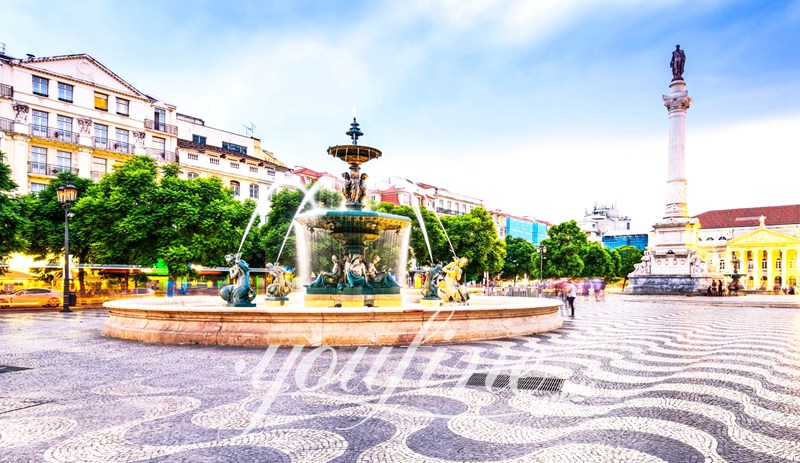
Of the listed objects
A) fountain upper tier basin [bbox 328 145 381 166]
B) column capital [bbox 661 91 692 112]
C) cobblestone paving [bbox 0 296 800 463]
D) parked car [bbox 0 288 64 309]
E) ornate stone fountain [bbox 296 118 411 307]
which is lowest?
parked car [bbox 0 288 64 309]

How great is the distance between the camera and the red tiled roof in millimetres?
108812

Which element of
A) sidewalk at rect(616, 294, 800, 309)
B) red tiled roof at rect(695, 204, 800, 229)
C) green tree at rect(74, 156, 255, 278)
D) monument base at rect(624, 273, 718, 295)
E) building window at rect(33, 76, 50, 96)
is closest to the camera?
green tree at rect(74, 156, 255, 278)

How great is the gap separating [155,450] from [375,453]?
6.22ft

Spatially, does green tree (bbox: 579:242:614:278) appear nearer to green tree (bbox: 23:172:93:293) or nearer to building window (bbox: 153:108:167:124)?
building window (bbox: 153:108:167:124)

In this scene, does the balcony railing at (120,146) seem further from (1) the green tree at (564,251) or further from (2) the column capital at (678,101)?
(2) the column capital at (678,101)

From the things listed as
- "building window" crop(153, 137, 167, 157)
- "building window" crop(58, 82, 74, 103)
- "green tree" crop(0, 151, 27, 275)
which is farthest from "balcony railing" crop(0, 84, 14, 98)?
"green tree" crop(0, 151, 27, 275)

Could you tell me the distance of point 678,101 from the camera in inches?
1854

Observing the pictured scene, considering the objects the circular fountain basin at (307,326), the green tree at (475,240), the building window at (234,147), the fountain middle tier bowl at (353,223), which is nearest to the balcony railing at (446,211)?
the green tree at (475,240)

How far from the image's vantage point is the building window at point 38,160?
127 ft

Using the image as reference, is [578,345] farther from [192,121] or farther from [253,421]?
[192,121]

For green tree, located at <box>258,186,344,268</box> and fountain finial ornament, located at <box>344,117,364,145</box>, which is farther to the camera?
green tree, located at <box>258,186,344,268</box>

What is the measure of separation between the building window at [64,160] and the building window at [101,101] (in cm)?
481

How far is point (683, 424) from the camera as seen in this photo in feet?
17.3

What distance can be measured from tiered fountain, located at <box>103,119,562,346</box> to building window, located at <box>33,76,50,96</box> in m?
35.4
